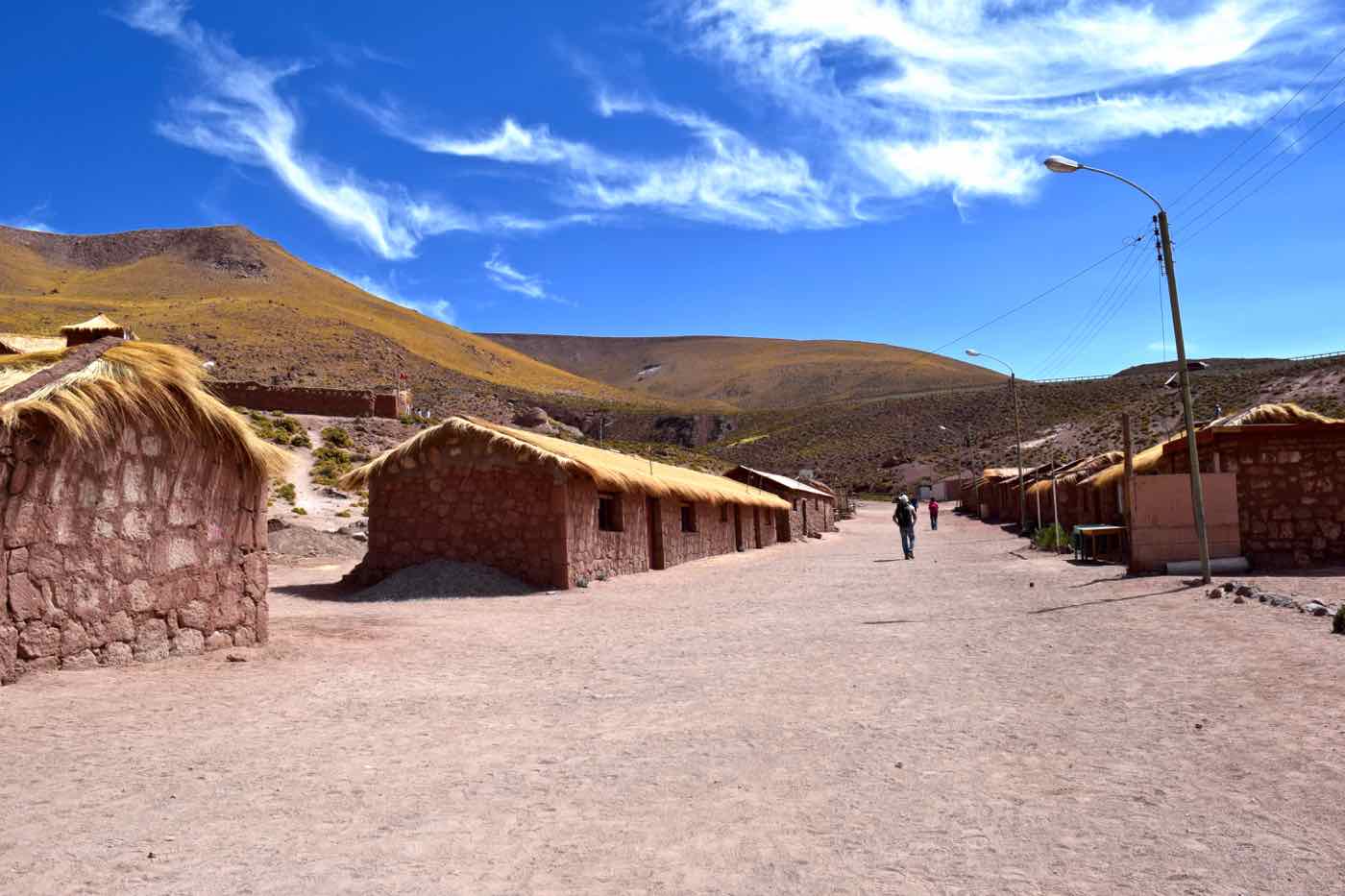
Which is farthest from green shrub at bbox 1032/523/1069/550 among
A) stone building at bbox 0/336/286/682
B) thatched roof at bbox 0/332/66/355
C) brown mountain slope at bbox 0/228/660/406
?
brown mountain slope at bbox 0/228/660/406

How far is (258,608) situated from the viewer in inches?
364

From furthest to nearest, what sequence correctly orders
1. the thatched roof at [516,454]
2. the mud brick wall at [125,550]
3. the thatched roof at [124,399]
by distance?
1. the thatched roof at [516,454]
2. the thatched roof at [124,399]
3. the mud brick wall at [125,550]

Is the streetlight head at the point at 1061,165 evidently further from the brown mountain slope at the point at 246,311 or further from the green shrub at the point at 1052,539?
the brown mountain slope at the point at 246,311

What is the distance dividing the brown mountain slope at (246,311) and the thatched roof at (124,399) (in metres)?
60.0

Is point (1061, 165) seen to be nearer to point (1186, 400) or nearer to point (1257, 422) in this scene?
point (1186, 400)

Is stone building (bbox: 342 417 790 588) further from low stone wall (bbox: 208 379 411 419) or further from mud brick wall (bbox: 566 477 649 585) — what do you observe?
low stone wall (bbox: 208 379 411 419)

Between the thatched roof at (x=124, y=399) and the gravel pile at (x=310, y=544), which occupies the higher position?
the thatched roof at (x=124, y=399)

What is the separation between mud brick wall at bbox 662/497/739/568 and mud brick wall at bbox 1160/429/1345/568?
11.7 m

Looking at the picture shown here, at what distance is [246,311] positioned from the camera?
89312mm

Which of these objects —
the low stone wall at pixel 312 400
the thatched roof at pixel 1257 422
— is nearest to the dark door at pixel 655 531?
the thatched roof at pixel 1257 422

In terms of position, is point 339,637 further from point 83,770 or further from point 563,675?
point 83,770

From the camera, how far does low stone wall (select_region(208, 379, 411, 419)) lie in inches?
1596

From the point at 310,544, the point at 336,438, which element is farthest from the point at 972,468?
the point at 310,544

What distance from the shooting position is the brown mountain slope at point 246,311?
75438mm
